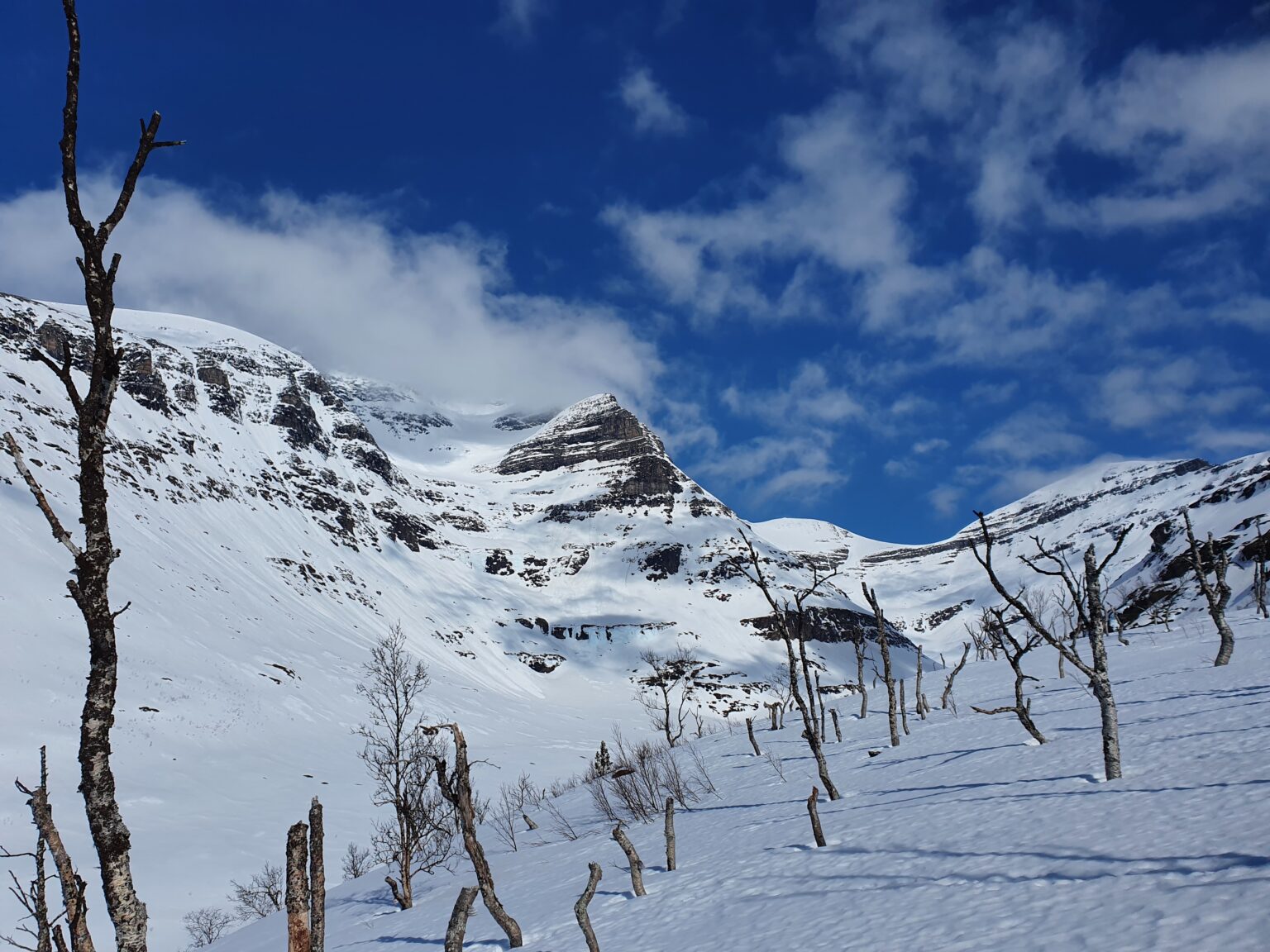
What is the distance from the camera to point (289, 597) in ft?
307

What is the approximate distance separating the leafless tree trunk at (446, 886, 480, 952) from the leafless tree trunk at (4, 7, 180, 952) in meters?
6.09

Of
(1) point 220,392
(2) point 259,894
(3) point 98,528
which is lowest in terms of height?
(2) point 259,894

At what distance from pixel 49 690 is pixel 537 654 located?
289 feet

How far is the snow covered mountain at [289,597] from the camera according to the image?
40.7 m

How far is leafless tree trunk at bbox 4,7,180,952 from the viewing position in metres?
5.55

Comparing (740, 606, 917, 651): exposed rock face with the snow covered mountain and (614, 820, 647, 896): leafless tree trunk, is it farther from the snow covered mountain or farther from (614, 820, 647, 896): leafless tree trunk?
(614, 820, 647, 896): leafless tree trunk

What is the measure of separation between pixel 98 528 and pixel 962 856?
11.5 m

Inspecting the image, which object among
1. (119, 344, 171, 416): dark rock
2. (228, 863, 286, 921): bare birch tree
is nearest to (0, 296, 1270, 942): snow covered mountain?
(119, 344, 171, 416): dark rock

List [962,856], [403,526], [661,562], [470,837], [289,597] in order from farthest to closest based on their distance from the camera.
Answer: [661,562] → [403,526] → [289,597] → [470,837] → [962,856]

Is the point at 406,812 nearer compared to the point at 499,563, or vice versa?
the point at 406,812

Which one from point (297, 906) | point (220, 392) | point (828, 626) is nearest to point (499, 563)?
point (220, 392)

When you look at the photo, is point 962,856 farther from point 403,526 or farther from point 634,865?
point 403,526

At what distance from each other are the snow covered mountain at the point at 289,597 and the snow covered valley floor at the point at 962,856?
33.2 ft

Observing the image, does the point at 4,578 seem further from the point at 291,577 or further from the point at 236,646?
the point at 291,577
